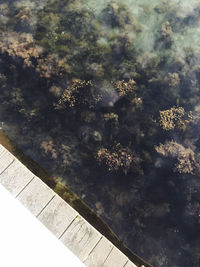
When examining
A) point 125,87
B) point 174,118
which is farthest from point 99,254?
point 125,87

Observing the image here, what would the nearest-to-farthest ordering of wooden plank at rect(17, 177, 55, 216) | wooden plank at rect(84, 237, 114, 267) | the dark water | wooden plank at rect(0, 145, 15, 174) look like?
wooden plank at rect(84, 237, 114, 267), wooden plank at rect(17, 177, 55, 216), wooden plank at rect(0, 145, 15, 174), the dark water

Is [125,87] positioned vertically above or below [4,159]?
above

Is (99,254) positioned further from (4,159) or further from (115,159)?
(4,159)

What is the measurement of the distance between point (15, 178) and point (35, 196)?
576mm

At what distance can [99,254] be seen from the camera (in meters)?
4.62

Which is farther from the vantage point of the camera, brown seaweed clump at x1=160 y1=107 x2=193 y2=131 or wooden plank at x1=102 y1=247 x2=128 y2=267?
brown seaweed clump at x1=160 y1=107 x2=193 y2=131

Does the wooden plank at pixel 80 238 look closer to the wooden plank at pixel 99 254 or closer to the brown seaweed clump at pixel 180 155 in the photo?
the wooden plank at pixel 99 254

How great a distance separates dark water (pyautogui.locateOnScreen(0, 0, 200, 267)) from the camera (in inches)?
239

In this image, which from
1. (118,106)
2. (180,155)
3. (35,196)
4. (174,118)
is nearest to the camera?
(35,196)

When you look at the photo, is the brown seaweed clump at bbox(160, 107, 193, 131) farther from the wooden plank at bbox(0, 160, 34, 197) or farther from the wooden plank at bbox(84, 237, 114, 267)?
the wooden plank at bbox(0, 160, 34, 197)

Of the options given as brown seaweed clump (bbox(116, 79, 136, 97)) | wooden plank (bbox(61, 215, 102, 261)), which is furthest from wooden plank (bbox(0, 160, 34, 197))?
brown seaweed clump (bbox(116, 79, 136, 97))

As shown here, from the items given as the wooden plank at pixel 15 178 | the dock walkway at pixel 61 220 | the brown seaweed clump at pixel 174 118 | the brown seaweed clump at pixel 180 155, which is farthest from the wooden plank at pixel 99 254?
the brown seaweed clump at pixel 174 118

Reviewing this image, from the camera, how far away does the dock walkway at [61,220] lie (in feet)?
15.0

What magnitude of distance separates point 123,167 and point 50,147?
2117 millimetres
